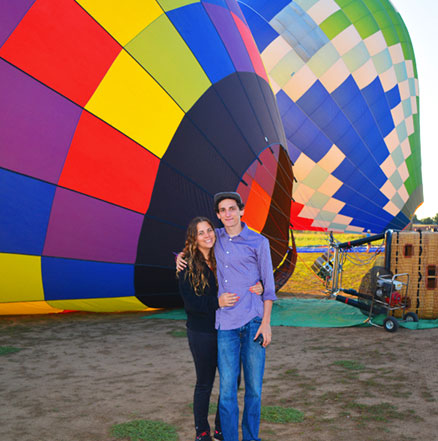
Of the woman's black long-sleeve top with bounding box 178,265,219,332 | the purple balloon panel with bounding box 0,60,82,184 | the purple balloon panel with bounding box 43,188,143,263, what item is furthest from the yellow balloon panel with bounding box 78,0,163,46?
the woman's black long-sleeve top with bounding box 178,265,219,332

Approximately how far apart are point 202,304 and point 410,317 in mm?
3677

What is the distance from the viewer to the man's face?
2381 mm

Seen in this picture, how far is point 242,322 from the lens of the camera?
2.24 m

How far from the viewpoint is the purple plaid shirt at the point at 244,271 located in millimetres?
2271

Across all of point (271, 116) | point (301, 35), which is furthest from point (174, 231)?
point (301, 35)

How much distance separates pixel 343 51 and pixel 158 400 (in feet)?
27.8

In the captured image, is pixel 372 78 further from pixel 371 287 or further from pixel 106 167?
pixel 106 167

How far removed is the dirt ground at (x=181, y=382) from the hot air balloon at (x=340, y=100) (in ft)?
16.7

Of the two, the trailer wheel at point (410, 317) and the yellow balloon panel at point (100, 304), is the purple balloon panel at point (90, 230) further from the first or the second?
the trailer wheel at point (410, 317)

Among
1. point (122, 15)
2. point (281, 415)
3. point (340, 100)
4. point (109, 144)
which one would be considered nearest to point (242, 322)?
point (281, 415)

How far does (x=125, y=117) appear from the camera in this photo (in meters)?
4.56

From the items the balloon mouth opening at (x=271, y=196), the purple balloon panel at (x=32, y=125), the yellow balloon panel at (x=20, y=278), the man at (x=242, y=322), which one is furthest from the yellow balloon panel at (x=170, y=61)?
the man at (x=242, y=322)

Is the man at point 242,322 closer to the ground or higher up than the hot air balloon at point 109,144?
closer to the ground

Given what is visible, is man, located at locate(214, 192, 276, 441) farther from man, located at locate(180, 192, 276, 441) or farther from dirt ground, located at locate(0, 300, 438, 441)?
dirt ground, located at locate(0, 300, 438, 441)
